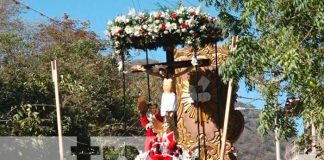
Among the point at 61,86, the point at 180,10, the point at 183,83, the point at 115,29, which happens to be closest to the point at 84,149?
the point at 61,86

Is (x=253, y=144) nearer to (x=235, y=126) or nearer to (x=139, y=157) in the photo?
(x=235, y=126)

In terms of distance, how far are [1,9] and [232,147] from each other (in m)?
8.59

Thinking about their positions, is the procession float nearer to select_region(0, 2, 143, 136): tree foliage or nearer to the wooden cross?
the wooden cross

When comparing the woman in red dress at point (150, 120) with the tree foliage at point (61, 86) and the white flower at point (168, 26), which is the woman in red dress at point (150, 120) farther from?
the tree foliage at point (61, 86)

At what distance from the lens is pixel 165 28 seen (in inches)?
295

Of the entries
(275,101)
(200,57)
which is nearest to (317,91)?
(275,101)

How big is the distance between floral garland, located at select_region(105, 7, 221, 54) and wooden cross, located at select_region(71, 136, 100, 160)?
13.8ft

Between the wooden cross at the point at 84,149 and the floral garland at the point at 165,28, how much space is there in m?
4.20

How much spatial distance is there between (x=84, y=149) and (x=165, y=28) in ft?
16.8

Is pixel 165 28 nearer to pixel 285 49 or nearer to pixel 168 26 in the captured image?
pixel 168 26

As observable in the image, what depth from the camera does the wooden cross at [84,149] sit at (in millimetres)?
11609

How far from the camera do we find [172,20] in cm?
752

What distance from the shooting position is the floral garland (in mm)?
7492

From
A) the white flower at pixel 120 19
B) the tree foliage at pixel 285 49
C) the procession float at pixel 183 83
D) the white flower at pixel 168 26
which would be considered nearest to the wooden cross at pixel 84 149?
the procession float at pixel 183 83
